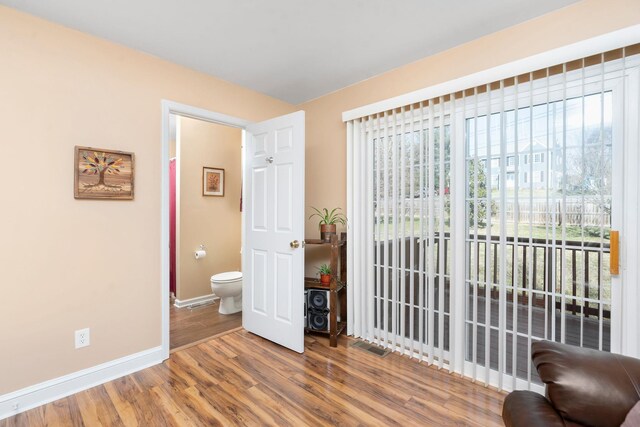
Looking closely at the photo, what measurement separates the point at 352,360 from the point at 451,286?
39.9 inches

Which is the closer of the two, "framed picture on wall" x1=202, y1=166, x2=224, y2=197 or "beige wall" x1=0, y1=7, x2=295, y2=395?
"beige wall" x1=0, y1=7, x2=295, y2=395

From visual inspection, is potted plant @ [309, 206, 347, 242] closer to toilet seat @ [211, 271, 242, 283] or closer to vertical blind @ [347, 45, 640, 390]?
vertical blind @ [347, 45, 640, 390]

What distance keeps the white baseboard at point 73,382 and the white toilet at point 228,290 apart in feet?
3.61

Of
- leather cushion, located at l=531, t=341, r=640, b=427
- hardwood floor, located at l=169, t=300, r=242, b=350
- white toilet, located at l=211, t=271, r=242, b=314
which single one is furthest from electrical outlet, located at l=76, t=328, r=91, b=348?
leather cushion, located at l=531, t=341, r=640, b=427

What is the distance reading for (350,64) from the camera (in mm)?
2576

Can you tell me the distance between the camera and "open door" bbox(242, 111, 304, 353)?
262 centimetres

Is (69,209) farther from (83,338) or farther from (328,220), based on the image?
(328,220)

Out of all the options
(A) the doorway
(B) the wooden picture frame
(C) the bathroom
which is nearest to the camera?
(B) the wooden picture frame

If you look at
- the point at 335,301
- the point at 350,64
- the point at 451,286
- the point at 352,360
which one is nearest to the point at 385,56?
the point at 350,64

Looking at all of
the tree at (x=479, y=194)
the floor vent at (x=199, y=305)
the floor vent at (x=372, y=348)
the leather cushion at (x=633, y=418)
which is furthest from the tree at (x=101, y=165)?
the leather cushion at (x=633, y=418)

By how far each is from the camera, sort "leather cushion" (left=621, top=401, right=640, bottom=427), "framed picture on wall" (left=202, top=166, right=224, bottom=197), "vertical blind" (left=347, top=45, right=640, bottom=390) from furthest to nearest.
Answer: "framed picture on wall" (left=202, top=166, right=224, bottom=197), "vertical blind" (left=347, top=45, right=640, bottom=390), "leather cushion" (left=621, top=401, right=640, bottom=427)

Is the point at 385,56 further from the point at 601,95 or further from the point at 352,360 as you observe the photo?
the point at 352,360

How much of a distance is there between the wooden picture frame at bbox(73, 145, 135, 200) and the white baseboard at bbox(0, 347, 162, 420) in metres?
1.25

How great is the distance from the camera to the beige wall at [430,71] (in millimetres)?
1754
